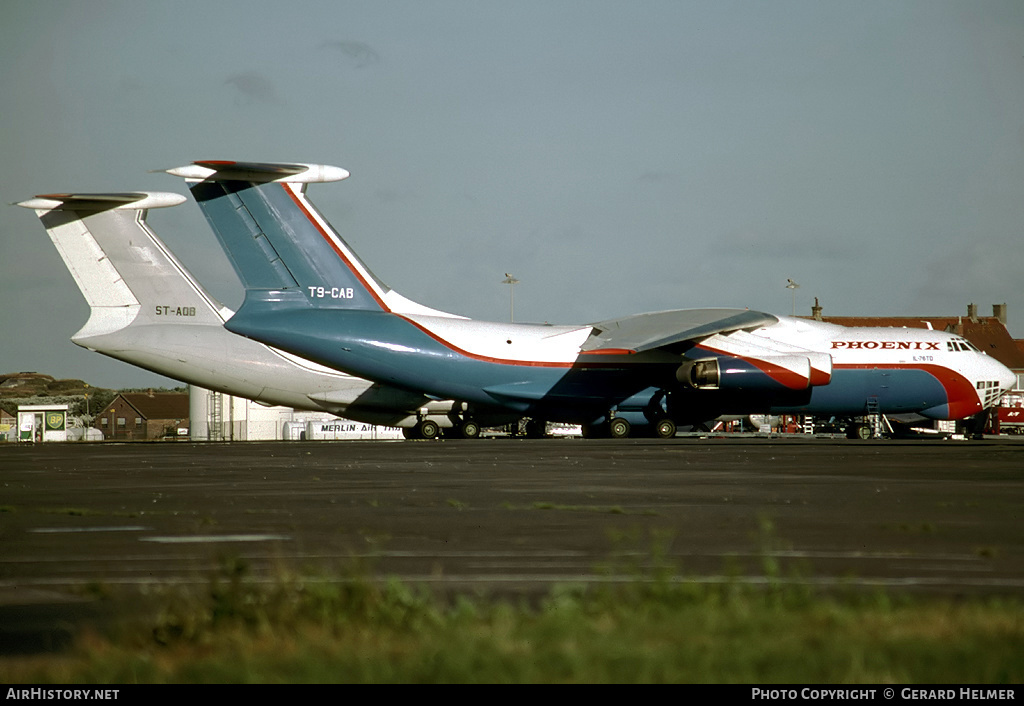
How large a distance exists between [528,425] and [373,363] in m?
10.1

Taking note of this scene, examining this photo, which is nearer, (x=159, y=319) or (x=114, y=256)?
(x=114, y=256)

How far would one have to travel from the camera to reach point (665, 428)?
117 feet

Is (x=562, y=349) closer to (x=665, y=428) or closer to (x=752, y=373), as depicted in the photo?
(x=665, y=428)

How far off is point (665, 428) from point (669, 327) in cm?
373

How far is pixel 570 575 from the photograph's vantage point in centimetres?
651

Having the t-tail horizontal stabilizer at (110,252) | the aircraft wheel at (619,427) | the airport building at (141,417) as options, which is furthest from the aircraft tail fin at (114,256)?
the airport building at (141,417)

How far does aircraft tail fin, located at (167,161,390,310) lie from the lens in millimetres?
30906

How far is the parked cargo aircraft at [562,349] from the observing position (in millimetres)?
31938

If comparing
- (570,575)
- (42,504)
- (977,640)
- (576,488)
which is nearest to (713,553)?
(570,575)

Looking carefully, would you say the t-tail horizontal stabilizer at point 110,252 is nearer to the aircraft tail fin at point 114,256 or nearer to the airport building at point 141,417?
→ the aircraft tail fin at point 114,256

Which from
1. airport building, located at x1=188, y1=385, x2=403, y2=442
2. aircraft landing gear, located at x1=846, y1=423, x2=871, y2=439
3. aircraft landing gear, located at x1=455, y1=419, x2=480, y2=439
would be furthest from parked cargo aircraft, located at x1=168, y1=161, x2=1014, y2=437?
airport building, located at x1=188, y1=385, x2=403, y2=442

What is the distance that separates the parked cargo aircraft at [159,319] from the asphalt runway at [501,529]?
18744 mm

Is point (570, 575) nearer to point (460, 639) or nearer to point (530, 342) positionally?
point (460, 639)

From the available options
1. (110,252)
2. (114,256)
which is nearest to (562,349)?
(114,256)
